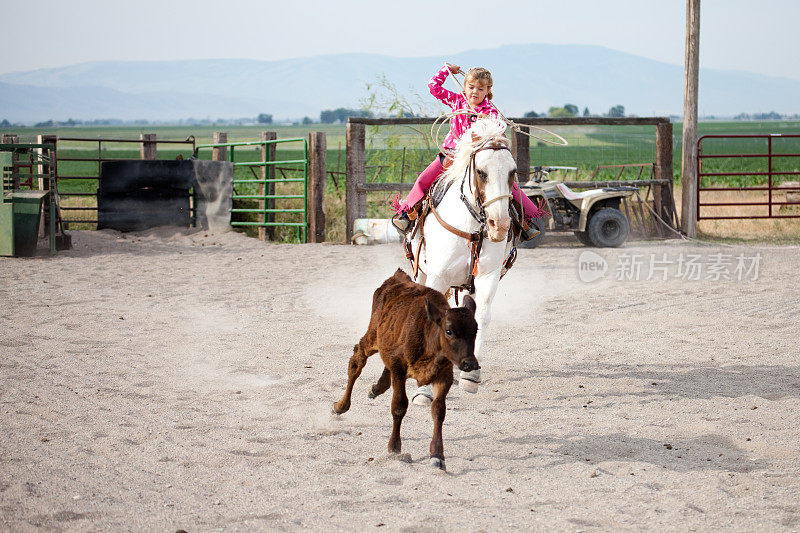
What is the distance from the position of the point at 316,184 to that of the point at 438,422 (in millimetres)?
11442

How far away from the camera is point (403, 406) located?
14.6ft

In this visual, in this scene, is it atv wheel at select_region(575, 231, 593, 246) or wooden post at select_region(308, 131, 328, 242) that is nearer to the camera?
atv wheel at select_region(575, 231, 593, 246)

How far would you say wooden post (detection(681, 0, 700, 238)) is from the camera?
15.8 m

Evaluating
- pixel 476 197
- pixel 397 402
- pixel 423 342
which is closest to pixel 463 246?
pixel 476 197

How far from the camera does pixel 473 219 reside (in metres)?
5.91

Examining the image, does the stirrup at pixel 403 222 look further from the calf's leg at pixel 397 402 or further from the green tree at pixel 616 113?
the green tree at pixel 616 113

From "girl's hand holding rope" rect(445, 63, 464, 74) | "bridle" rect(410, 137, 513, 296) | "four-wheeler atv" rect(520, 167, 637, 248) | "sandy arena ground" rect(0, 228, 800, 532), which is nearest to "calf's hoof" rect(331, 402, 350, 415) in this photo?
"sandy arena ground" rect(0, 228, 800, 532)

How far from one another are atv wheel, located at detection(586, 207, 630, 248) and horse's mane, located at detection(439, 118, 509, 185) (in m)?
9.17

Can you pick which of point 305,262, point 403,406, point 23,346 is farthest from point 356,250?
point 403,406

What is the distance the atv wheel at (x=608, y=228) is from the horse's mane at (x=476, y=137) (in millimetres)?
9172

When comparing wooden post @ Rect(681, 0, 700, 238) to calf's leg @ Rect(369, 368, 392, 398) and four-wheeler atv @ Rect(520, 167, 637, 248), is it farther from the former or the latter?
calf's leg @ Rect(369, 368, 392, 398)

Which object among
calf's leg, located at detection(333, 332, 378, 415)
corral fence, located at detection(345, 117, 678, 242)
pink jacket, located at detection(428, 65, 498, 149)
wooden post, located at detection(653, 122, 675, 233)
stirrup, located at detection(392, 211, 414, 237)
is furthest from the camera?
wooden post, located at detection(653, 122, 675, 233)

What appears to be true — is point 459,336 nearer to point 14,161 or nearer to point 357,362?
point 357,362

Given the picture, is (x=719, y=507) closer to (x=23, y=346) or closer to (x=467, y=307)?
(x=467, y=307)
